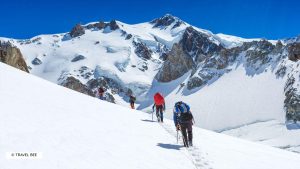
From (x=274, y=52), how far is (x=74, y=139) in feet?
493

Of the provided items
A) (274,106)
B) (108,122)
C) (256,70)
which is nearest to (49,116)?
(108,122)

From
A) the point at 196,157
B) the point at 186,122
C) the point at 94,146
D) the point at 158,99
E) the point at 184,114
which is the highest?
the point at 158,99

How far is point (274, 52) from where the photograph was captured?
156 metres

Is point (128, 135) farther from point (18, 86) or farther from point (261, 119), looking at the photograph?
point (261, 119)

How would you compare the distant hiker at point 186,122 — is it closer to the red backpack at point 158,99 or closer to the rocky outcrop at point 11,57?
the red backpack at point 158,99

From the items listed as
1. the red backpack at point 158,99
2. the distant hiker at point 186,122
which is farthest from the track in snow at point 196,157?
the red backpack at point 158,99

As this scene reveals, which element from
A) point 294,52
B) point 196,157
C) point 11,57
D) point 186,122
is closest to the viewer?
point 196,157

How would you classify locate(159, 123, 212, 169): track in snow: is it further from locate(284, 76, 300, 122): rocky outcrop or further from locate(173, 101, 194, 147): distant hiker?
locate(284, 76, 300, 122): rocky outcrop

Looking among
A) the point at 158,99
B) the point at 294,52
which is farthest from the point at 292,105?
the point at 158,99

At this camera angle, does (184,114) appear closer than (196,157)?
No

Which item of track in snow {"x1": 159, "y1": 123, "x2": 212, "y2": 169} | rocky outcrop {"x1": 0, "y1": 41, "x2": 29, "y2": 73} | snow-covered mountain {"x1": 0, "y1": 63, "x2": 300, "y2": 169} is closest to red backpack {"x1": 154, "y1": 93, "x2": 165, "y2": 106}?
snow-covered mountain {"x1": 0, "y1": 63, "x2": 300, "y2": 169}

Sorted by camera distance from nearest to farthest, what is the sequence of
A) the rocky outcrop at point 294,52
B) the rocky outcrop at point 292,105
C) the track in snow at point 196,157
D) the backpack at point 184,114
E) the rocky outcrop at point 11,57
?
the track in snow at point 196,157 → the backpack at point 184,114 → the rocky outcrop at point 11,57 → the rocky outcrop at point 292,105 → the rocky outcrop at point 294,52

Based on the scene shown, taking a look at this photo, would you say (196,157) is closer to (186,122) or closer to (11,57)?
(186,122)

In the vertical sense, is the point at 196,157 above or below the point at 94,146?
below
